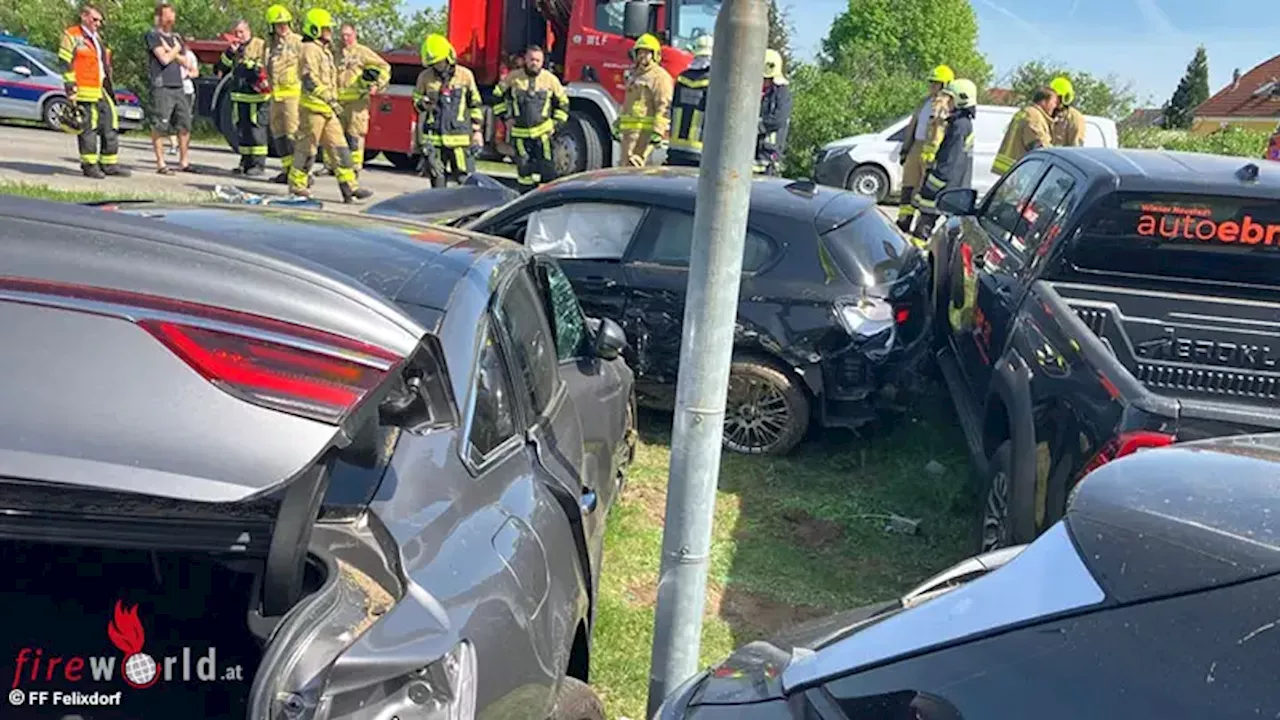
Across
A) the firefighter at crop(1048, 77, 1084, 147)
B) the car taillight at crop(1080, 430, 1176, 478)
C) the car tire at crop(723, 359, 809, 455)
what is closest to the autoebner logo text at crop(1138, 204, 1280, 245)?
the car tire at crop(723, 359, 809, 455)

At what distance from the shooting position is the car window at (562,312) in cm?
371

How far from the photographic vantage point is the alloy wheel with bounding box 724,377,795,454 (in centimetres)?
559

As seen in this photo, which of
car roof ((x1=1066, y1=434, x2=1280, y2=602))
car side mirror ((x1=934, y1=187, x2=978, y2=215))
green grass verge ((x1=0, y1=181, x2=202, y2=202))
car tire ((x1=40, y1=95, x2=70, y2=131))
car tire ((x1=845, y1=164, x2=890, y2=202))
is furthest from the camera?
car tire ((x1=40, y1=95, x2=70, y2=131))

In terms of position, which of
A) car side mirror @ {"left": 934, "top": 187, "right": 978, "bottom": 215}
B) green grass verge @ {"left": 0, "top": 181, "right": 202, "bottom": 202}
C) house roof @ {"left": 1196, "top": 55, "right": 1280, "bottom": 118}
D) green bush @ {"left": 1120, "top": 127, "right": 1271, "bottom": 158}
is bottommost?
green grass verge @ {"left": 0, "top": 181, "right": 202, "bottom": 202}

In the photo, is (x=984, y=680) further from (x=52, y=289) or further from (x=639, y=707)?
(x=639, y=707)

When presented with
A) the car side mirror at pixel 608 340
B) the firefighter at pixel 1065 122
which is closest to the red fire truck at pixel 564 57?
the firefighter at pixel 1065 122

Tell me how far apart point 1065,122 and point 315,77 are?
315 inches

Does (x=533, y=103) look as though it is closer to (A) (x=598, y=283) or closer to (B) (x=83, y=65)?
(B) (x=83, y=65)

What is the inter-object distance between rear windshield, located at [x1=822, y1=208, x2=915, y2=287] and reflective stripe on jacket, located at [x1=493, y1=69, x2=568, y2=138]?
20.1ft

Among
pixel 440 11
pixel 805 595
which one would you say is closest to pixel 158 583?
pixel 805 595

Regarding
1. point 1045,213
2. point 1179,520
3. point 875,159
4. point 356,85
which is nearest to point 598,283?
point 1045,213

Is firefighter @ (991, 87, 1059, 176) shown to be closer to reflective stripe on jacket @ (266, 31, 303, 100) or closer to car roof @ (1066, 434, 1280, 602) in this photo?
reflective stripe on jacket @ (266, 31, 303, 100)

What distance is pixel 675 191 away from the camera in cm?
574

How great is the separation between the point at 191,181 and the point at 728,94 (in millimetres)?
11668
